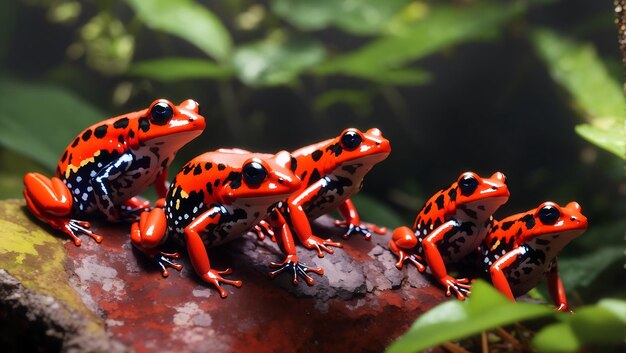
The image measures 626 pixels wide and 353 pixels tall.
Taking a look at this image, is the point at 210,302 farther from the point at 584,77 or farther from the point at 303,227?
the point at 584,77

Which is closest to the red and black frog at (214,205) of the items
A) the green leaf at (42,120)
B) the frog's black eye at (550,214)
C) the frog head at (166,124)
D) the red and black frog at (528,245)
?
the frog head at (166,124)

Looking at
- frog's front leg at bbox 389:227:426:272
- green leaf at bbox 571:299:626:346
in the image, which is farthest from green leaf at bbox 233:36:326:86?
green leaf at bbox 571:299:626:346

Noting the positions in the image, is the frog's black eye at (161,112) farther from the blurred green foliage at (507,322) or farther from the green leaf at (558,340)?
the green leaf at (558,340)

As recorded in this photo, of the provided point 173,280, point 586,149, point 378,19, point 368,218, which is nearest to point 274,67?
point 378,19

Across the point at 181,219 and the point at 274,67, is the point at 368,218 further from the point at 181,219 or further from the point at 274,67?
the point at 181,219

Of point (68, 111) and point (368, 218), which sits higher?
point (68, 111)
